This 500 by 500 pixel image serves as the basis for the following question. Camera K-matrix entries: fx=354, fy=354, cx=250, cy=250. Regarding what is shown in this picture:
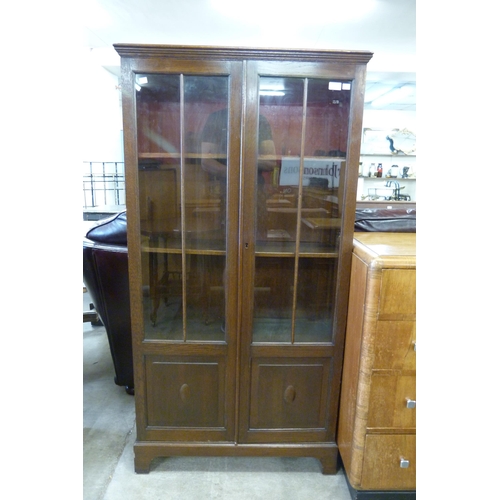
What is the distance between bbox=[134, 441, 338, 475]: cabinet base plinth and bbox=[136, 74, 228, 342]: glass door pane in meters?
0.50

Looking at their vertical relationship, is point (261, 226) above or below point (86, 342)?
above

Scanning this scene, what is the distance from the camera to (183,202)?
4.89 ft

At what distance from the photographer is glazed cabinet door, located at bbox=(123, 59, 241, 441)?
139cm

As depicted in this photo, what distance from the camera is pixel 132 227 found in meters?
1.45

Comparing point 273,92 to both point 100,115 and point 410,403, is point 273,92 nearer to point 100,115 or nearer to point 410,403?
point 410,403

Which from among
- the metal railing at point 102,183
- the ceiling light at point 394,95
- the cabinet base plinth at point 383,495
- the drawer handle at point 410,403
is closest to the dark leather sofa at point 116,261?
the drawer handle at point 410,403

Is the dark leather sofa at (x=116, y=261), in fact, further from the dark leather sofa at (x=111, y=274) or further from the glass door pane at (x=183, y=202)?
the glass door pane at (x=183, y=202)

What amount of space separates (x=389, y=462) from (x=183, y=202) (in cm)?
134

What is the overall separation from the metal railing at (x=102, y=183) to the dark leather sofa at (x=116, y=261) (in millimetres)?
3581

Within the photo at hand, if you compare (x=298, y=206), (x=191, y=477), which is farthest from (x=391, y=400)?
(x=191, y=477)

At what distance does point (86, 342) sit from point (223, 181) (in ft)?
6.82
